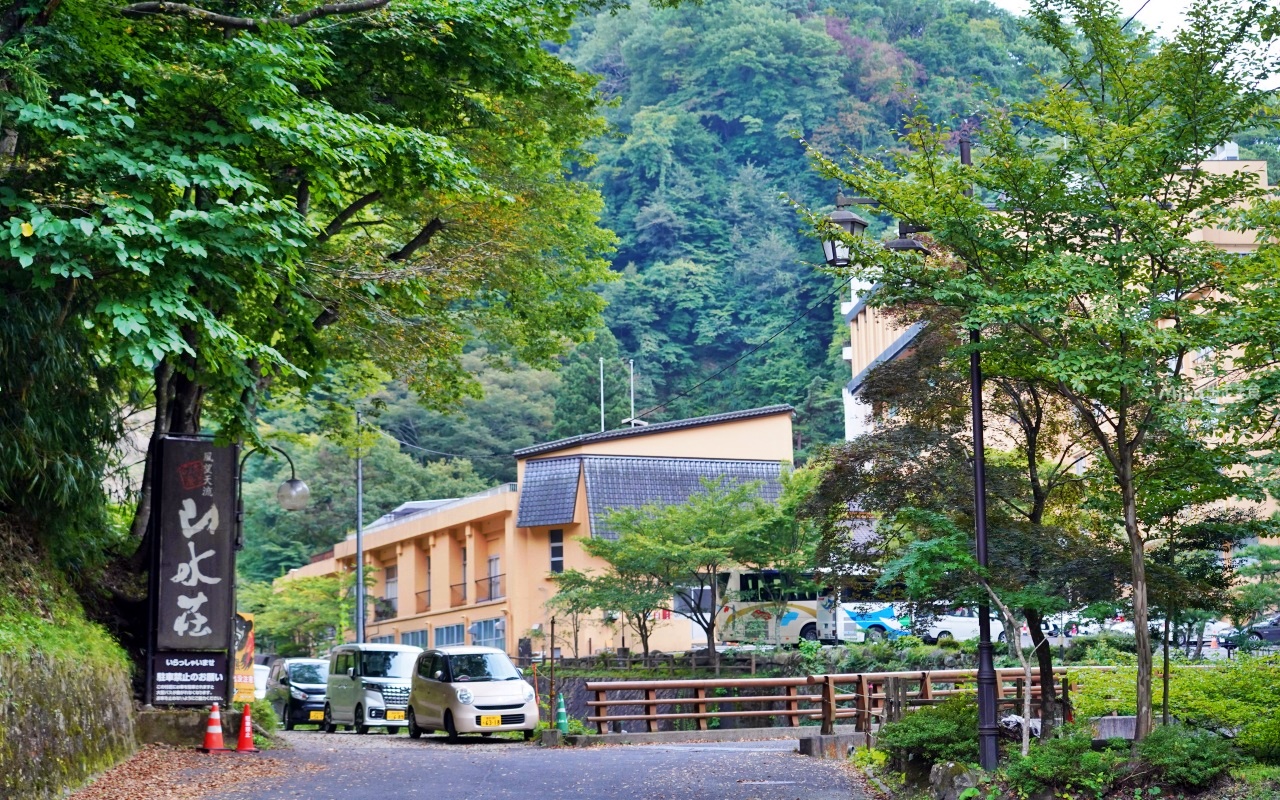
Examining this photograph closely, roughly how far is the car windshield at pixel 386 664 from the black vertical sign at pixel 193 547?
8.37m

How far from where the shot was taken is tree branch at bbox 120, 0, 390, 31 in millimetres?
12383

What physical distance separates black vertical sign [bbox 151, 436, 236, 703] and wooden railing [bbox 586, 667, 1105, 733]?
6280 millimetres

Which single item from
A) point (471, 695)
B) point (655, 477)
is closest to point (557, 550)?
point (655, 477)

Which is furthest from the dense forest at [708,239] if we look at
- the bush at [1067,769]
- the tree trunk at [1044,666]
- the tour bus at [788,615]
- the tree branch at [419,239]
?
the bush at [1067,769]

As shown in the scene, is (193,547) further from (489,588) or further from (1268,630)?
(489,588)

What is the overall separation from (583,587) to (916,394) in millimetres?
17077

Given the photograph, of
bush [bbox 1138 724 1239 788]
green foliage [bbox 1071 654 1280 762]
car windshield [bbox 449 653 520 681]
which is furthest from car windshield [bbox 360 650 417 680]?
bush [bbox 1138 724 1239 788]

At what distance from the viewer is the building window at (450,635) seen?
1809 inches

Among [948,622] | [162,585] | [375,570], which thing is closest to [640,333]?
[375,570]

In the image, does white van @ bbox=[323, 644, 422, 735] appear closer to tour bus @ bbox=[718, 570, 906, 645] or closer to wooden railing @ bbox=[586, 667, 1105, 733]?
wooden railing @ bbox=[586, 667, 1105, 733]

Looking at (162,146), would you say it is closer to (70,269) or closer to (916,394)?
(70,269)

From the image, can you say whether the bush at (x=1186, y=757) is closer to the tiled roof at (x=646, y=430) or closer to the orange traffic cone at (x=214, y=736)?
the orange traffic cone at (x=214, y=736)

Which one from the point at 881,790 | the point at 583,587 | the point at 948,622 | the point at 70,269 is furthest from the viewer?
the point at 948,622

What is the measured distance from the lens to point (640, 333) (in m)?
64.8
